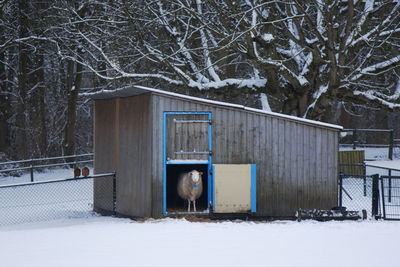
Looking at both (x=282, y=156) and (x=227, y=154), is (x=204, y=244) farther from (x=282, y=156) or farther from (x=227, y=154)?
(x=282, y=156)

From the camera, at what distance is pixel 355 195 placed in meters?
17.5

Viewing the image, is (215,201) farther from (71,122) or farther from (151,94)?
(71,122)

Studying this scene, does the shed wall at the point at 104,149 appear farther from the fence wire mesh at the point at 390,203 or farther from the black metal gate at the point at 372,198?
the fence wire mesh at the point at 390,203

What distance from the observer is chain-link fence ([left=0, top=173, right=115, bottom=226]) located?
572 inches

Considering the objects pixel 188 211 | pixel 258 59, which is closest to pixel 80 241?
pixel 188 211

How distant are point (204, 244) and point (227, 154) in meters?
3.93

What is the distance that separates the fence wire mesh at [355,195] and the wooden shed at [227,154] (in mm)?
1107

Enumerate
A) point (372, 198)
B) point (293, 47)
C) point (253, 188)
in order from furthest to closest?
point (293, 47), point (253, 188), point (372, 198)

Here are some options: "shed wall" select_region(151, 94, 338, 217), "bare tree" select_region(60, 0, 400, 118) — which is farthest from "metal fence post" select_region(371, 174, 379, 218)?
"bare tree" select_region(60, 0, 400, 118)

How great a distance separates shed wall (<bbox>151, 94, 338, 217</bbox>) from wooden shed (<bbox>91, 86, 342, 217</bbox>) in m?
0.02

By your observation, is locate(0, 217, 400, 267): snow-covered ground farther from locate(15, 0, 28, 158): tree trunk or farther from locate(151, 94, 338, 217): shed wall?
locate(15, 0, 28, 158): tree trunk

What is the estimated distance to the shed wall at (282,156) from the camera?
516 inches

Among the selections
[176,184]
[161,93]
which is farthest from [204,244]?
[176,184]

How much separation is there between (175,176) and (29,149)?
43.4ft
